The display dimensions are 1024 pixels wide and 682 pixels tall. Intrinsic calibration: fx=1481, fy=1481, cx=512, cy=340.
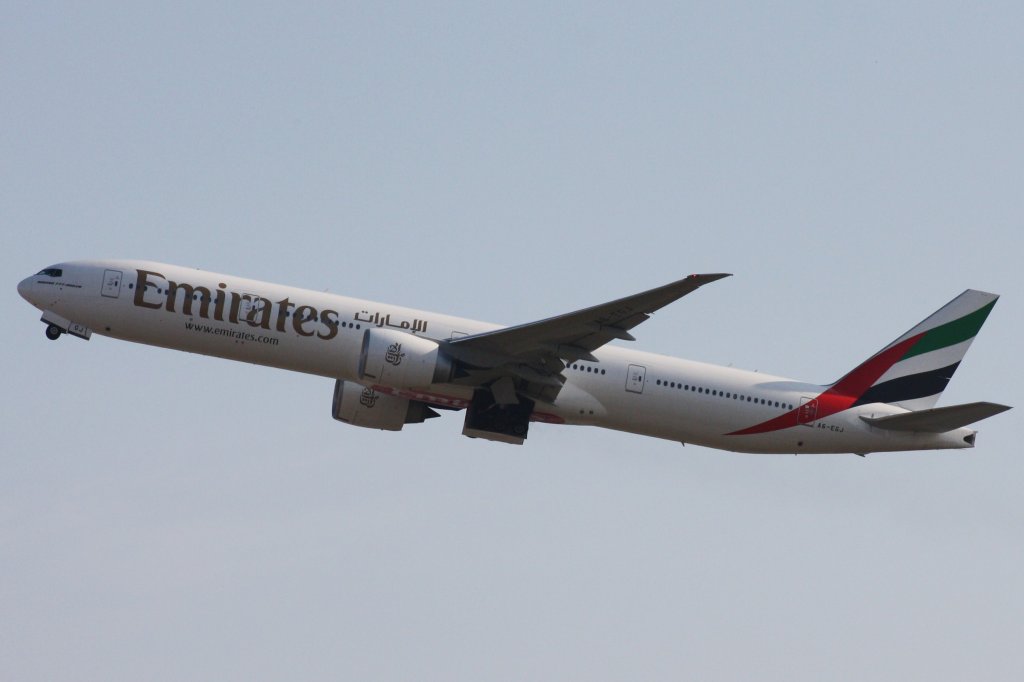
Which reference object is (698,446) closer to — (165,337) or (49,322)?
(165,337)

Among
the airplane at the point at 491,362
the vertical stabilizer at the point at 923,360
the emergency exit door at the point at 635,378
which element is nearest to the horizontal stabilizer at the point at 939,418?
the airplane at the point at 491,362

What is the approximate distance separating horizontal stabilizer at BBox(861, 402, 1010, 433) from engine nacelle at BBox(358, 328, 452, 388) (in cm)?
1354

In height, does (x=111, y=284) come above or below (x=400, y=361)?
above

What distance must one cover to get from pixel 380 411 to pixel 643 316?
33.8 ft

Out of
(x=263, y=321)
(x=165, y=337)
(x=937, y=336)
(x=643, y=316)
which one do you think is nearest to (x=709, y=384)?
(x=643, y=316)

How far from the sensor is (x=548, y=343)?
4141 centimetres

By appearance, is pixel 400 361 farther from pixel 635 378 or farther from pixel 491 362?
pixel 635 378

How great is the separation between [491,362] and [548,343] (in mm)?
1753

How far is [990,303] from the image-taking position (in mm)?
48719

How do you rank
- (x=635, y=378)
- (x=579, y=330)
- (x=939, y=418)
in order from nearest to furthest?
(x=579, y=330) < (x=635, y=378) < (x=939, y=418)

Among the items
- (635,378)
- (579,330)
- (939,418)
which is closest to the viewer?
(579,330)

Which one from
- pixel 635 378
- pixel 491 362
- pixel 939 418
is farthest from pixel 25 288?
pixel 939 418

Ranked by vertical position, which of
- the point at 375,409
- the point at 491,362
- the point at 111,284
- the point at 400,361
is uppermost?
the point at 111,284

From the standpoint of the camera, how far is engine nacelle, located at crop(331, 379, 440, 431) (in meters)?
45.9
